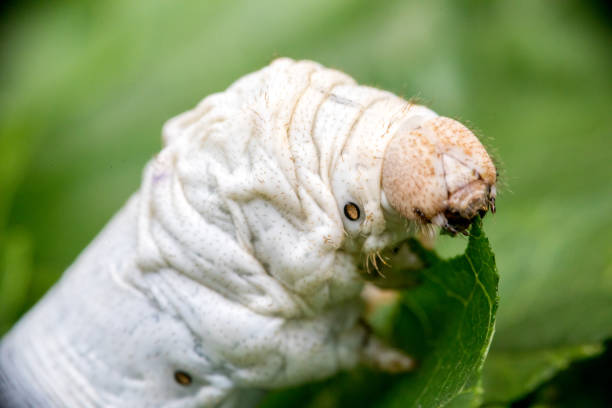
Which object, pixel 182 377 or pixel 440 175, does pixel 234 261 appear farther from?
pixel 440 175

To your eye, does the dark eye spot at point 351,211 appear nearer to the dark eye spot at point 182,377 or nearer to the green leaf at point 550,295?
the dark eye spot at point 182,377

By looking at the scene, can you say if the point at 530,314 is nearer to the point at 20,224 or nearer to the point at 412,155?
the point at 412,155

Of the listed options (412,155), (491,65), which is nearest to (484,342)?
(412,155)

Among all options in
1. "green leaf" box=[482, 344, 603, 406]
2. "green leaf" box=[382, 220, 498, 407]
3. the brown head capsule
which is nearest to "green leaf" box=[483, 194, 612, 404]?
"green leaf" box=[482, 344, 603, 406]

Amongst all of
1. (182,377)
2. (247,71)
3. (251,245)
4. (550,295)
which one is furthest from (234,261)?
(247,71)

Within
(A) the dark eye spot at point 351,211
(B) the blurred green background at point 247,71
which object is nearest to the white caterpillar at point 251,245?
(A) the dark eye spot at point 351,211

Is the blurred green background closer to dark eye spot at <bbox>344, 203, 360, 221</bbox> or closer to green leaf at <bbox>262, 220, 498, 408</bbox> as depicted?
green leaf at <bbox>262, 220, 498, 408</bbox>
